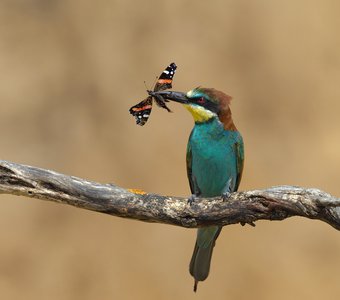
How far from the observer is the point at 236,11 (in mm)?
4367

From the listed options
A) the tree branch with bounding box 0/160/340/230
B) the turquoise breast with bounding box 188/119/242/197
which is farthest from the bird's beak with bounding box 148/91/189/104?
the tree branch with bounding box 0/160/340/230

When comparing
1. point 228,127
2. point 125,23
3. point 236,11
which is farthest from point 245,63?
point 228,127

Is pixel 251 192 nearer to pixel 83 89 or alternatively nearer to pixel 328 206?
pixel 328 206

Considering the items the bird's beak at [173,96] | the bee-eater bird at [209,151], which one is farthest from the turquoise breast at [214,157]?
the bird's beak at [173,96]

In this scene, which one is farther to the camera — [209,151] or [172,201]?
[209,151]

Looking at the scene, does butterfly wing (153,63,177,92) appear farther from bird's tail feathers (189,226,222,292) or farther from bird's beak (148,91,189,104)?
bird's tail feathers (189,226,222,292)

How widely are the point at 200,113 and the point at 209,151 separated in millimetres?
156

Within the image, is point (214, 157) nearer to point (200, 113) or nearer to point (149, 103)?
point (200, 113)

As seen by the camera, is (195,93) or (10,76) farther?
(10,76)

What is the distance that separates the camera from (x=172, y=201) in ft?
7.75

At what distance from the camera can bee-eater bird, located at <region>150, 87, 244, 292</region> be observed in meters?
2.67

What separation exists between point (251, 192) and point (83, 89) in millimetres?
2182

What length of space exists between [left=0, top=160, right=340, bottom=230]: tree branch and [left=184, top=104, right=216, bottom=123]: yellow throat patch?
0.40m

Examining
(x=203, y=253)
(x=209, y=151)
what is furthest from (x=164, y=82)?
(x=203, y=253)
